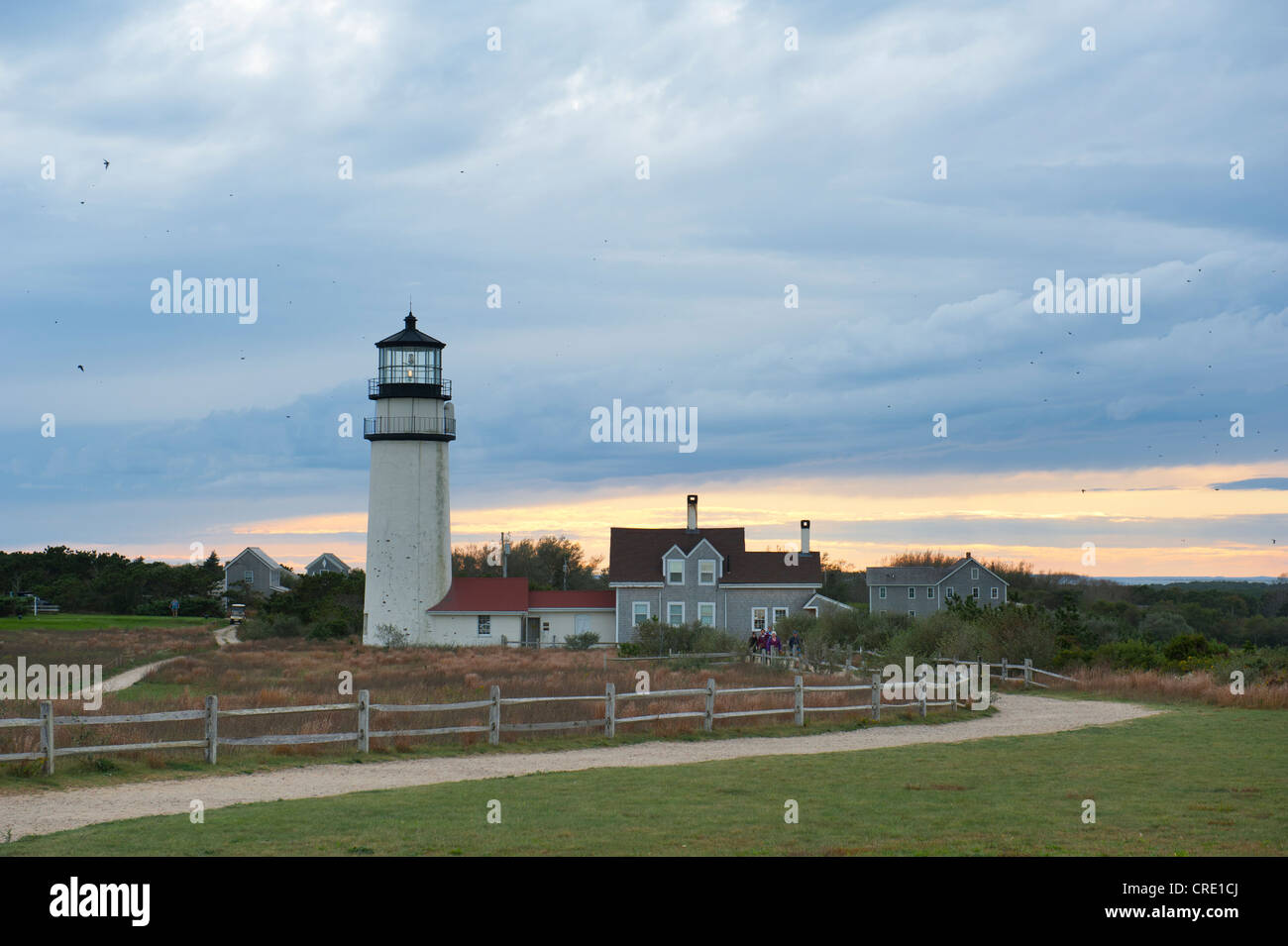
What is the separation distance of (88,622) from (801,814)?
64.3 m

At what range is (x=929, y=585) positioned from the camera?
82.4 metres

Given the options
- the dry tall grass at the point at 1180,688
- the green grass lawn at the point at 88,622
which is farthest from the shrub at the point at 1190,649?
the green grass lawn at the point at 88,622

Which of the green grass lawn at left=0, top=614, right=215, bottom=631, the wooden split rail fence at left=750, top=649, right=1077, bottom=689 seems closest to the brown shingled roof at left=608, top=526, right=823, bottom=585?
the wooden split rail fence at left=750, top=649, right=1077, bottom=689

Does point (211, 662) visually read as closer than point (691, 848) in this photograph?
No

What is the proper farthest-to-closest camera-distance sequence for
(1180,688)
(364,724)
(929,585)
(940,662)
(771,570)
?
(929,585), (771,570), (940,662), (1180,688), (364,724)

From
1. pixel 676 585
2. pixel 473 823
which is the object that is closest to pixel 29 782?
pixel 473 823

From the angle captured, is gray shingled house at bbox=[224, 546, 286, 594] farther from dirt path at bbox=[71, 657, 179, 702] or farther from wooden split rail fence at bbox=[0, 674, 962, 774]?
wooden split rail fence at bbox=[0, 674, 962, 774]

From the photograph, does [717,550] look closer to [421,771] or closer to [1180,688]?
[1180,688]

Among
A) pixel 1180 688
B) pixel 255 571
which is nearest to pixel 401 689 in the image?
pixel 1180 688

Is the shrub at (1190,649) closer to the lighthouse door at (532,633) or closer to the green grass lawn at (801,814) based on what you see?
the green grass lawn at (801,814)
